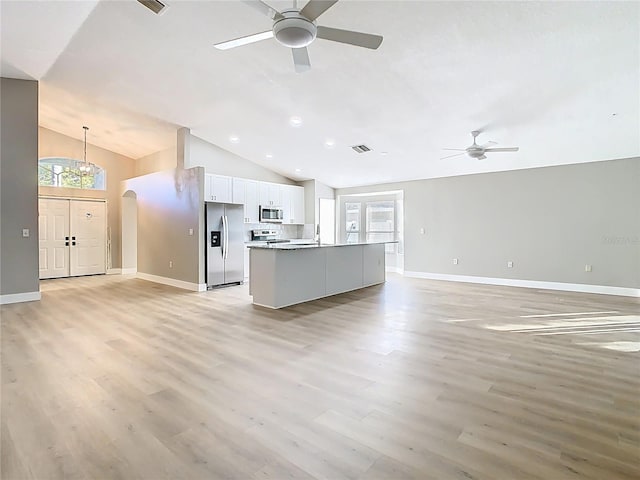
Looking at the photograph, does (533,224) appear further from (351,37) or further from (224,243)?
(224,243)

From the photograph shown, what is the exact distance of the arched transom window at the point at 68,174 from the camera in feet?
25.5

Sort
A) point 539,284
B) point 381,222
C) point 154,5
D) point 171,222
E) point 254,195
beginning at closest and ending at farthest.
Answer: point 154,5, point 539,284, point 171,222, point 254,195, point 381,222

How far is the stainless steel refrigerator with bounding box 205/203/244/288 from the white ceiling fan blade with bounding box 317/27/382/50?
4.57 metres

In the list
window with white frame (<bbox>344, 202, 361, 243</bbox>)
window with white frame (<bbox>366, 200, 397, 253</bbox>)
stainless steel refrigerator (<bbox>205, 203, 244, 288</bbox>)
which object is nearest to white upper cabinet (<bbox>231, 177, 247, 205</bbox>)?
stainless steel refrigerator (<bbox>205, 203, 244, 288</bbox>)

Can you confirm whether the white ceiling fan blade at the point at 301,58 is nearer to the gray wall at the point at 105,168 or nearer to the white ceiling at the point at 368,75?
the white ceiling at the point at 368,75

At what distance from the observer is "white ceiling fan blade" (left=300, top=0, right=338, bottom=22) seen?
2.21 meters

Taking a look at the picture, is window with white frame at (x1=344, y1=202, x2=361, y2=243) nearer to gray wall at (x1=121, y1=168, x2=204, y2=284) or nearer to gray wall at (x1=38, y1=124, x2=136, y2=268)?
gray wall at (x1=121, y1=168, x2=204, y2=284)

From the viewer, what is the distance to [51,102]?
6227mm

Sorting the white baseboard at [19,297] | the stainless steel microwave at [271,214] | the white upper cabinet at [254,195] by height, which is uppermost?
the white upper cabinet at [254,195]

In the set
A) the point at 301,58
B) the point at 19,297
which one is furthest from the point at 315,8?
the point at 19,297

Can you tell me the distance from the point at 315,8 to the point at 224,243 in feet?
16.6

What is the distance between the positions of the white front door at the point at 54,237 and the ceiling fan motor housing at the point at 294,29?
26.7ft

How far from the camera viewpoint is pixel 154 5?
333 centimetres

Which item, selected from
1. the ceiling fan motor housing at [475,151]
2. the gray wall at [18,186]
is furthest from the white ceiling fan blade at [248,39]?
the gray wall at [18,186]
